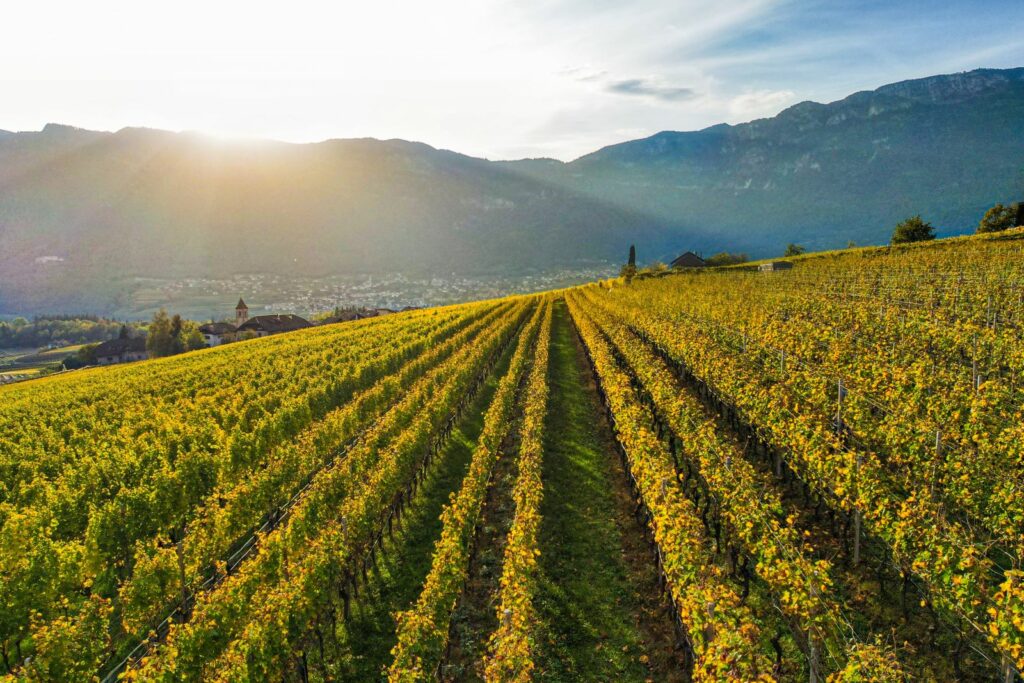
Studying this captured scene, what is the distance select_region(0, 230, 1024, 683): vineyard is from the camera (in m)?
6.86

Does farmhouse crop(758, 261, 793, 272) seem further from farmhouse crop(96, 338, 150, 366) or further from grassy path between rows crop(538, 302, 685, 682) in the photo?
farmhouse crop(96, 338, 150, 366)

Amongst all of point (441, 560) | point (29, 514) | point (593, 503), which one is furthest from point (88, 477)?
point (593, 503)

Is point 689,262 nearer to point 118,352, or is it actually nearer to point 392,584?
point 392,584

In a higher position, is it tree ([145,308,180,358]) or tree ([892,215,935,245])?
tree ([892,215,935,245])

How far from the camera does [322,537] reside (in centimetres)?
929

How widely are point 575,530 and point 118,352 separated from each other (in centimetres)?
9407

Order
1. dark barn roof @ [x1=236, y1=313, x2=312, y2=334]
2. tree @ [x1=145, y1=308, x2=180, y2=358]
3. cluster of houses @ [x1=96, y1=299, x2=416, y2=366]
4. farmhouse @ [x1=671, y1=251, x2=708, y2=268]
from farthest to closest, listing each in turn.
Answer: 1. dark barn roof @ [x1=236, y1=313, x2=312, y2=334]
2. cluster of houses @ [x1=96, y1=299, x2=416, y2=366]
3. farmhouse @ [x1=671, y1=251, x2=708, y2=268]
4. tree @ [x1=145, y1=308, x2=180, y2=358]

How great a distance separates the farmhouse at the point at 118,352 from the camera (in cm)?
8097

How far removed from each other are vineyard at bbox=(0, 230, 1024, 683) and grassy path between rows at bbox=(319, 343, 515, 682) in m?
0.06

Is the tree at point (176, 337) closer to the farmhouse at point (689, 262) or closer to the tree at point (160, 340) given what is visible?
the tree at point (160, 340)

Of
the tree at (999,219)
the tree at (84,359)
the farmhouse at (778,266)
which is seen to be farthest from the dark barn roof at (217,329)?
the tree at (999,219)

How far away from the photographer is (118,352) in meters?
81.8

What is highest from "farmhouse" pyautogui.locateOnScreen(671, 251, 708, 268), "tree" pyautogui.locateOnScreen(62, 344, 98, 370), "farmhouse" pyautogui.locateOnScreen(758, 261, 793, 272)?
"farmhouse" pyautogui.locateOnScreen(671, 251, 708, 268)

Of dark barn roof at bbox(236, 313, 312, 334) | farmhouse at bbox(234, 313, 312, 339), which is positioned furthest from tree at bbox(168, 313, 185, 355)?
dark barn roof at bbox(236, 313, 312, 334)
